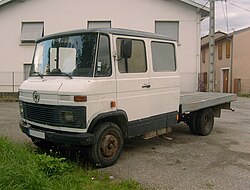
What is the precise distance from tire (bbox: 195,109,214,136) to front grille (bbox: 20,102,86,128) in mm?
4155

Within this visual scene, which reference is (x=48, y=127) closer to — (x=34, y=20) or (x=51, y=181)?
(x=51, y=181)

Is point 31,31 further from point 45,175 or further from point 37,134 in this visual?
point 45,175

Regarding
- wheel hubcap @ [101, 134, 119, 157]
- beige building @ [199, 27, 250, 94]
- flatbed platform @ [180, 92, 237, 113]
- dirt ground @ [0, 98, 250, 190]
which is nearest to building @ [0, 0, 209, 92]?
beige building @ [199, 27, 250, 94]

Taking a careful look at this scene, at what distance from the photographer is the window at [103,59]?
5.20 meters

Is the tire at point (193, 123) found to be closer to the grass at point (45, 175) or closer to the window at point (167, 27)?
the grass at point (45, 175)

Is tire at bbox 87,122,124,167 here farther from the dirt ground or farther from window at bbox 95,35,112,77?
window at bbox 95,35,112,77

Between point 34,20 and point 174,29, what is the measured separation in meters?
9.12

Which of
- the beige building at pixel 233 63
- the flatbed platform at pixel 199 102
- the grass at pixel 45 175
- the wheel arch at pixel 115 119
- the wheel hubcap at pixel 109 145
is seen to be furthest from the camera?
the beige building at pixel 233 63

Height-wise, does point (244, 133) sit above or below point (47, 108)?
below

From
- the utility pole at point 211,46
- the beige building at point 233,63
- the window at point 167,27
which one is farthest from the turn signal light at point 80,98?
the beige building at point 233,63

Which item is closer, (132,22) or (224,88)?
(132,22)

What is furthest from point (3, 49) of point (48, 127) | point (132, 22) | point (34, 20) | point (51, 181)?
point (51, 181)

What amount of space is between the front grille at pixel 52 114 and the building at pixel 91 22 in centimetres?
1355

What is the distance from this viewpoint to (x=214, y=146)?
705cm
